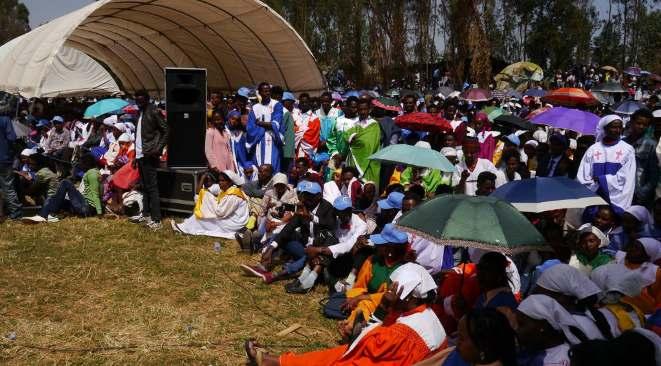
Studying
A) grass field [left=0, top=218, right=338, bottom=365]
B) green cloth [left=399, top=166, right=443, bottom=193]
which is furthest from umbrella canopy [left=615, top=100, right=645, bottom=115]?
grass field [left=0, top=218, right=338, bottom=365]

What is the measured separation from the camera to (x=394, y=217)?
20.4 ft

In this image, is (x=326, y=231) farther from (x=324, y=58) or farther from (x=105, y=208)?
(x=324, y=58)

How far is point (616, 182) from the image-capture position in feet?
19.6

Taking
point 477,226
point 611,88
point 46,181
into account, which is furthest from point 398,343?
point 611,88

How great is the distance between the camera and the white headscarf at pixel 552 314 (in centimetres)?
296

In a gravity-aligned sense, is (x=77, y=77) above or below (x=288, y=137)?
above

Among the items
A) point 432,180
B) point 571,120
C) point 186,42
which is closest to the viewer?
point 432,180

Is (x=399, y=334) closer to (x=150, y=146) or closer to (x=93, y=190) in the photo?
(x=150, y=146)

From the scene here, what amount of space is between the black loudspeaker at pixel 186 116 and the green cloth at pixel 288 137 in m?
1.21

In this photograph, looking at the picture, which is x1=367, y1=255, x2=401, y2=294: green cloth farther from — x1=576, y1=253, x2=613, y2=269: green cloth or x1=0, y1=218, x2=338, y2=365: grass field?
x1=576, y1=253, x2=613, y2=269: green cloth

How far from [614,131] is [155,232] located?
5.63 meters

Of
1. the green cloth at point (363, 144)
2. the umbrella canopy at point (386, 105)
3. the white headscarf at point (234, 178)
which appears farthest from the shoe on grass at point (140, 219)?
the umbrella canopy at point (386, 105)

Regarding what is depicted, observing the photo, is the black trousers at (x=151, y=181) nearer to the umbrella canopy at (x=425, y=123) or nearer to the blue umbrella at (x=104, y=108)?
the umbrella canopy at (x=425, y=123)

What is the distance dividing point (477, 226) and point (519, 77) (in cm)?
2170
